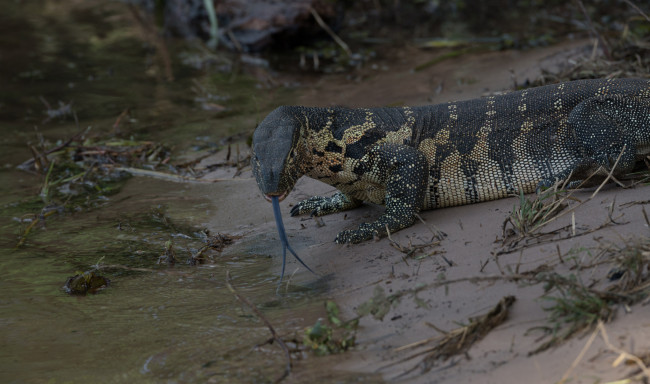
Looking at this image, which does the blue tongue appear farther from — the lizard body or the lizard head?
the lizard body

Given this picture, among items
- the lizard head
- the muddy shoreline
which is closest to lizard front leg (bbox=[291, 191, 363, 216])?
the muddy shoreline

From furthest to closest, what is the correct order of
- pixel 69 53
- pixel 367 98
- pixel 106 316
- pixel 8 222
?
pixel 69 53 < pixel 367 98 < pixel 8 222 < pixel 106 316

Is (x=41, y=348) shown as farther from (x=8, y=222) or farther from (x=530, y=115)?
(x=530, y=115)

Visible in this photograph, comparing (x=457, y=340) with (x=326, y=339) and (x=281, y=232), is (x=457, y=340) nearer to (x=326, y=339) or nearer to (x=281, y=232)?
(x=326, y=339)

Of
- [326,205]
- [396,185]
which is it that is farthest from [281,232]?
[326,205]

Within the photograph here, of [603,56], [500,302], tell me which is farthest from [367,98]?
[500,302]

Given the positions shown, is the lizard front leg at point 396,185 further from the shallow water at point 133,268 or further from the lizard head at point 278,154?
the shallow water at point 133,268
